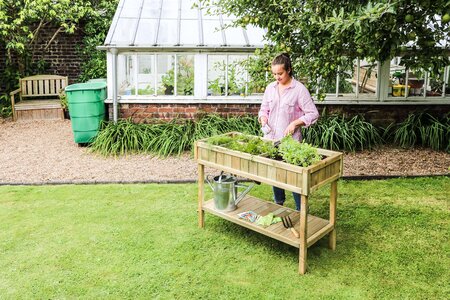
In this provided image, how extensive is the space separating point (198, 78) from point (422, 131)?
14.1 feet

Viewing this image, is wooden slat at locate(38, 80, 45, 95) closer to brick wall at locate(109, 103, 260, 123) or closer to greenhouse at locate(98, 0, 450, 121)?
greenhouse at locate(98, 0, 450, 121)

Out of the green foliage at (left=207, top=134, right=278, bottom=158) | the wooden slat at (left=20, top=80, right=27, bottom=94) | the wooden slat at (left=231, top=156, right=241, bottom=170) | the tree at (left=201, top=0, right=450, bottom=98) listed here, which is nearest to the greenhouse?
the tree at (left=201, top=0, right=450, bottom=98)

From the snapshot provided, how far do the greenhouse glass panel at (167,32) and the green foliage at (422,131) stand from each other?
14.6ft

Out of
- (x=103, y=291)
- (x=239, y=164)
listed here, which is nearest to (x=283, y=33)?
(x=239, y=164)

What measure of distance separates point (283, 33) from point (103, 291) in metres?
3.68

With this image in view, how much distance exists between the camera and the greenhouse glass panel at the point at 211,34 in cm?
946

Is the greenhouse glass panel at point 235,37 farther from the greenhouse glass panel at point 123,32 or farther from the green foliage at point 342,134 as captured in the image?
the green foliage at point 342,134

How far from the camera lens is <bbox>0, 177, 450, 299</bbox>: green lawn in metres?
4.30

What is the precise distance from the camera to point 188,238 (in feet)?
17.4

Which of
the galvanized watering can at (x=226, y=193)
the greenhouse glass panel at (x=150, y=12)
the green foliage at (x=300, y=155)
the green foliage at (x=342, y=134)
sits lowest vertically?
the galvanized watering can at (x=226, y=193)

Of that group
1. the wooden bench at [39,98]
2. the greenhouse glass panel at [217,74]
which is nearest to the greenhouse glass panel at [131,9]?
the greenhouse glass panel at [217,74]

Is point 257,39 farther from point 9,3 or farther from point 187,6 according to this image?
point 9,3

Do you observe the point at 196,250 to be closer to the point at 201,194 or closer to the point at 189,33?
the point at 201,194

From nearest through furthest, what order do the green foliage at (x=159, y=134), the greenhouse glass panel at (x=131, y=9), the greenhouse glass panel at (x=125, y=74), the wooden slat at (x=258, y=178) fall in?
1. the wooden slat at (x=258, y=178)
2. the green foliage at (x=159, y=134)
3. the greenhouse glass panel at (x=125, y=74)
4. the greenhouse glass panel at (x=131, y=9)
